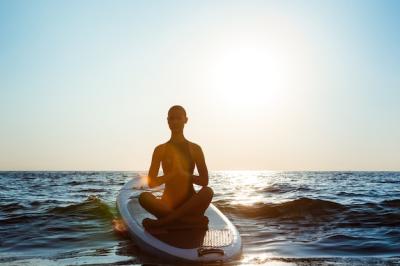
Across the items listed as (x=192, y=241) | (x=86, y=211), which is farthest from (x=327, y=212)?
(x=192, y=241)

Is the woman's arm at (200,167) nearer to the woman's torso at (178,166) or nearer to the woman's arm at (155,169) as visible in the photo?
the woman's torso at (178,166)

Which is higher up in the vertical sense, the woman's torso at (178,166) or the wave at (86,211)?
the woman's torso at (178,166)

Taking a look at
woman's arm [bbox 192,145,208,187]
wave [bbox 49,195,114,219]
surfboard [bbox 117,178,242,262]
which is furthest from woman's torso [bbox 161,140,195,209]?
wave [bbox 49,195,114,219]

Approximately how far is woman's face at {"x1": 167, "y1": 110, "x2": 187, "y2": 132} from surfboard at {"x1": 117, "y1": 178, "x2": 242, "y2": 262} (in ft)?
5.31

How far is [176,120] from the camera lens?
5.90 m

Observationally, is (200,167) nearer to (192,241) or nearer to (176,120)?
(176,120)

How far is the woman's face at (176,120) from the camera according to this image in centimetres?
587

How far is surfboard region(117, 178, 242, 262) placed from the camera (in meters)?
5.44

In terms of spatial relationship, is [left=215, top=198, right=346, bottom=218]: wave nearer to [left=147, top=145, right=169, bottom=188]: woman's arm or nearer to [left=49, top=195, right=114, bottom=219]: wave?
[left=49, top=195, right=114, bottom=219]: wave

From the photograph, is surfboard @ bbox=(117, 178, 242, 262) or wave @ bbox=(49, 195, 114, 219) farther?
wave @ bbox=(49, 195, 114, 219)

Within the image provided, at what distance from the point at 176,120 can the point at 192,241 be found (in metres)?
1.76

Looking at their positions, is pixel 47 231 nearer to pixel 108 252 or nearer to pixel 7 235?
pixel 7 235

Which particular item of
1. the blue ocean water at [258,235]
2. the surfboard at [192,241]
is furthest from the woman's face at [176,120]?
the blue ocean water at [258,235]

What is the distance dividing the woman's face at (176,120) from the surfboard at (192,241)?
1.62 meters
